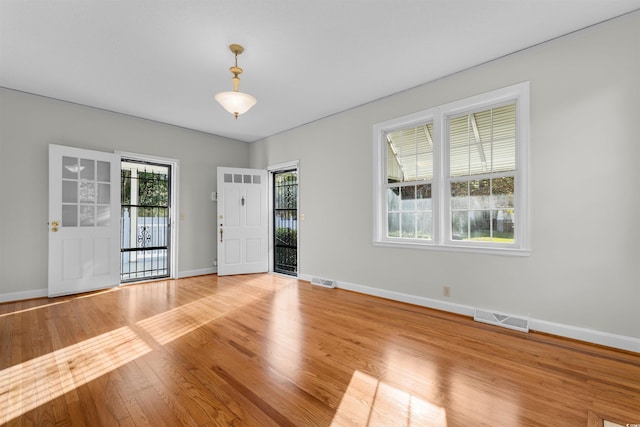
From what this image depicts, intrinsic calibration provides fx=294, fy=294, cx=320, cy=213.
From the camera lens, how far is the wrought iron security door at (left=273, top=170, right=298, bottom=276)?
19.7 feet

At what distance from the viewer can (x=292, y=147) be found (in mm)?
5762

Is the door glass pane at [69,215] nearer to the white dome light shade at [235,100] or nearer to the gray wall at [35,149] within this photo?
the gray wall at [35,149]

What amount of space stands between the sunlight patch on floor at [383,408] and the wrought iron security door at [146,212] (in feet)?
16.4

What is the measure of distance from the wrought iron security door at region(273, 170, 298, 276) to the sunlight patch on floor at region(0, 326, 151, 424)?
11.2 ft

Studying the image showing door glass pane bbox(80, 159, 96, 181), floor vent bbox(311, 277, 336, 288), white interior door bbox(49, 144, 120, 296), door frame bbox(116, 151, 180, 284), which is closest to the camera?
white interior door bbox(49, 144, 120, 296)

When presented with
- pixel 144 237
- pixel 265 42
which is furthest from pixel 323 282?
pixel 144 237

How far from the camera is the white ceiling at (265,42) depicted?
2500 mm

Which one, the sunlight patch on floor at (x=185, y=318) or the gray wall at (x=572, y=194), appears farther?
the sunlight patch on floor at (x=185, y=318)

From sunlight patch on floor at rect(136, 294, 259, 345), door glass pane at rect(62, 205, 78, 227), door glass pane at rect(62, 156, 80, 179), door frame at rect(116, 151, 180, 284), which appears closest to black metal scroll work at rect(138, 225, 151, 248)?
door frame at rect(116, 151, 180, 284)

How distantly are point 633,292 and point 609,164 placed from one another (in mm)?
1127

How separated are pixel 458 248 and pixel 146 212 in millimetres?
5576

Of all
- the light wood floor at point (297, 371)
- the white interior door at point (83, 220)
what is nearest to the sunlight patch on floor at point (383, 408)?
the light wood floor at point (297, 371)

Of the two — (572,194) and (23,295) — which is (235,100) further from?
(23,295)

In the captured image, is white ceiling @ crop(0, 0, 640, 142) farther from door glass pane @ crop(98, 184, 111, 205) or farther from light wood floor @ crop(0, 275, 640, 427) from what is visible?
light wood floor @ crop(0, 275, 640, 427)
